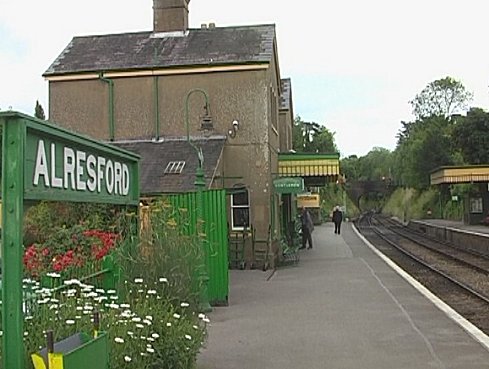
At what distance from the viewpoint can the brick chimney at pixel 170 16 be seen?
26.7 meters

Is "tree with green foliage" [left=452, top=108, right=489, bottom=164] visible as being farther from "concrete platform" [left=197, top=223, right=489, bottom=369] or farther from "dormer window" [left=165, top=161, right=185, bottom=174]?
"concrete platform" [left=197, top=223, right=489, bottom=369]

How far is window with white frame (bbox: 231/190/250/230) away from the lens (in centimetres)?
2338

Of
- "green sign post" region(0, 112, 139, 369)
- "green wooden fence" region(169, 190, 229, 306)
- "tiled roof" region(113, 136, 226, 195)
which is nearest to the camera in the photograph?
"green sign post" region(0, 112, 139, 369)

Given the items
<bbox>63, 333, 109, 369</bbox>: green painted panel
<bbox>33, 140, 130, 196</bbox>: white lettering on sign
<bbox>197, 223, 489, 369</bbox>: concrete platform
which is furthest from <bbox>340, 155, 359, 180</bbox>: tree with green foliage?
<bbox>63, 333, 109, 369</bbox>: green painted panel

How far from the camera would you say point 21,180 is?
4332mm

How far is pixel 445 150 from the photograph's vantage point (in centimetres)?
7475

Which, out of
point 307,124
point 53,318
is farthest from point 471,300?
point 307,124

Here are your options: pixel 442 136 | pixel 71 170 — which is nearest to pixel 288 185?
pixel 71 170

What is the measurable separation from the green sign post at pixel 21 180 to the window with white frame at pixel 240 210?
18026mm

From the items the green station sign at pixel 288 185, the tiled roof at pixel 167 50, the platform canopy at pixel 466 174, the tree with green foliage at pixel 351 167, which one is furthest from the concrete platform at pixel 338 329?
the tree with green foliage at pixel 351 167

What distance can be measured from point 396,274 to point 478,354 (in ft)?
35.7

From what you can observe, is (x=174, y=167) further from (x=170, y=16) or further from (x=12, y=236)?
(x=12, y=236)

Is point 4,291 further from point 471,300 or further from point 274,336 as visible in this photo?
point 471,300

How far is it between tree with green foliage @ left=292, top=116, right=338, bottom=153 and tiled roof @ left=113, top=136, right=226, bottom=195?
5728cm
